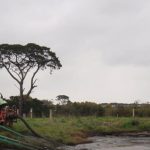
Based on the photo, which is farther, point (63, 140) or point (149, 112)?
point (149, 112)

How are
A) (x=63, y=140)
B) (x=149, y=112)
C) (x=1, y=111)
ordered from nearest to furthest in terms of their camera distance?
(x=1, y=111) < (x=63, y=140) < (x=149, y=112)

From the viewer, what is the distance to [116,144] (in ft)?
116

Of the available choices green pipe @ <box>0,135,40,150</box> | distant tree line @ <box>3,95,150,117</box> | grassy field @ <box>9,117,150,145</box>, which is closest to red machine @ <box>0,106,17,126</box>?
grassy field @ <box>9,117,150,145</box>

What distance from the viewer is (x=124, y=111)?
6162cm

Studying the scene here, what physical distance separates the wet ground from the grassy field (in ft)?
3.32

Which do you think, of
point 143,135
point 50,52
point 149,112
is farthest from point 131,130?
point 50,52

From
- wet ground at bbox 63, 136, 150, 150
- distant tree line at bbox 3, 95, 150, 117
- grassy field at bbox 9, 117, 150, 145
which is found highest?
distant tree line at bbox 3, 95, 150, 117

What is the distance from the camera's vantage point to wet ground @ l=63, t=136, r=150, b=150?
108 ft

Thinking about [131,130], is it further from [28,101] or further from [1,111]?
[28,101]

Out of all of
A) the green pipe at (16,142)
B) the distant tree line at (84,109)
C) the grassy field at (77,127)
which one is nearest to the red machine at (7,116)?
the grassy field at (77,127)

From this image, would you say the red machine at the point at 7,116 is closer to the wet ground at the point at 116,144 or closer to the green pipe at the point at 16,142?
the wet ground at the point at 116,144

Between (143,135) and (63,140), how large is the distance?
1137 cm

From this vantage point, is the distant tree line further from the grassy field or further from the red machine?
the red machine

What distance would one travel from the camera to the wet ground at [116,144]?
32.8 meters
